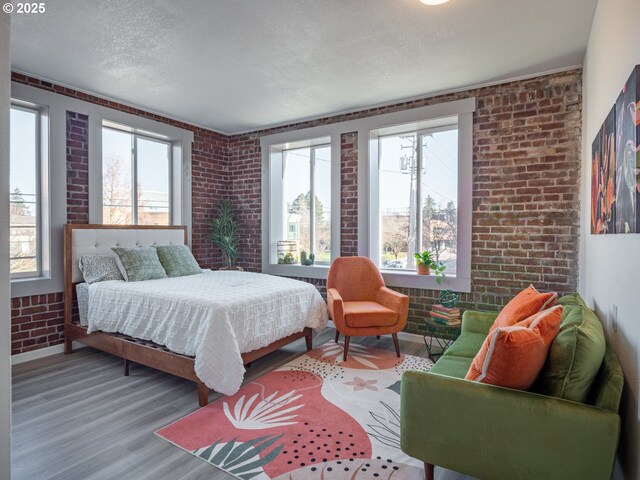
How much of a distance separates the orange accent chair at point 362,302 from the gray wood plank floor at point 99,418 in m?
0.59

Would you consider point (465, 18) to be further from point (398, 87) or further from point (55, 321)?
point (55, 321)

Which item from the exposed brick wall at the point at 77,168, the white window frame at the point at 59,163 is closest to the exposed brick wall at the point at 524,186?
the white window frame at the point at 59,163

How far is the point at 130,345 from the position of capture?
10.4ft

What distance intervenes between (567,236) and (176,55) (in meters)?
3.99

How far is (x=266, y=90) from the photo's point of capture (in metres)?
3.99

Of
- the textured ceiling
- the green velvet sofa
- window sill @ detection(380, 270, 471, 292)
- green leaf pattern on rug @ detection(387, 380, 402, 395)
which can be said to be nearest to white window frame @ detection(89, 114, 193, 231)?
the textured ceiling

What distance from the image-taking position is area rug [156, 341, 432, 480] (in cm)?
201

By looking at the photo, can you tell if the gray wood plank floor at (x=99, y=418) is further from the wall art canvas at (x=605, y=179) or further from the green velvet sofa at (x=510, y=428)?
the wall art canvas at (x=605, y=179)

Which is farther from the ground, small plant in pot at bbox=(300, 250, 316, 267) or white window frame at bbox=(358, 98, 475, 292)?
white window frame at bbox=(358, 98, 475, 292)

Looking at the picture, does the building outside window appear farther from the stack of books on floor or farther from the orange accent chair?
the stack of books on floor

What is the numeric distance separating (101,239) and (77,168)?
2.70 ft

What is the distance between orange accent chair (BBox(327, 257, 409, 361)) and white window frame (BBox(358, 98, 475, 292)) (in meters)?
0.36

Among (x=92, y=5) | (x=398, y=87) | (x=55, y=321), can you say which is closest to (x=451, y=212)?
(x=398, y=87)

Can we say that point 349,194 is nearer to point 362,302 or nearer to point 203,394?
point 362,302
